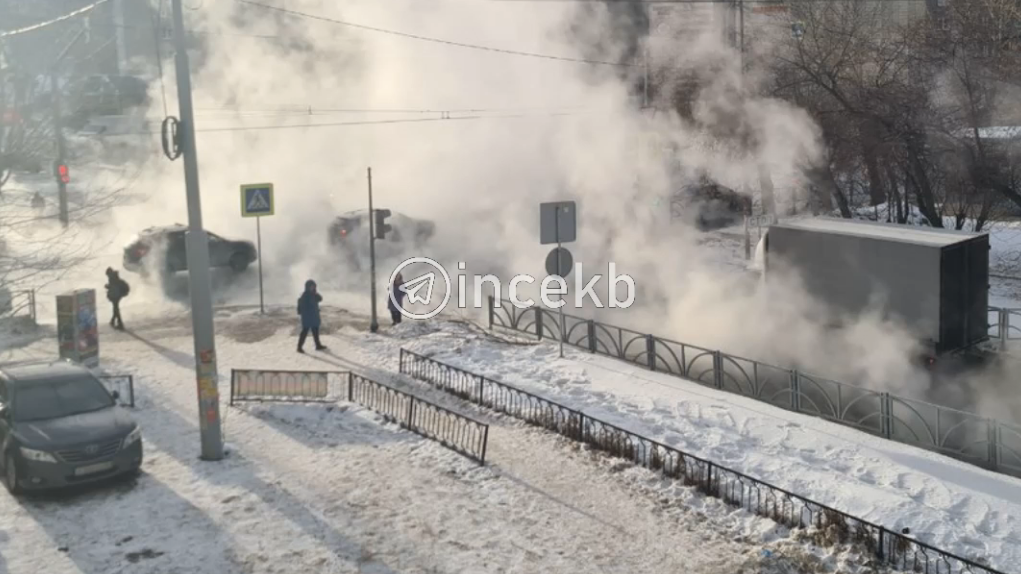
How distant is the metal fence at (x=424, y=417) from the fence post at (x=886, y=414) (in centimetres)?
444

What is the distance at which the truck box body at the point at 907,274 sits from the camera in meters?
13.1

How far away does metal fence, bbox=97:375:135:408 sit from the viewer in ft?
40.5

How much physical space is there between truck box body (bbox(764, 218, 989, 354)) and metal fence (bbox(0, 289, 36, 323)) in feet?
37.1

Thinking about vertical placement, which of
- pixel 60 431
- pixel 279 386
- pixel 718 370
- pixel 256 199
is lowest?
pixel 718 370

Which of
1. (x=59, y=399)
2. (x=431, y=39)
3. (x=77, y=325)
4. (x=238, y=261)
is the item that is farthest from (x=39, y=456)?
(x=431, y=39)

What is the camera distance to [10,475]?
30.3 feet

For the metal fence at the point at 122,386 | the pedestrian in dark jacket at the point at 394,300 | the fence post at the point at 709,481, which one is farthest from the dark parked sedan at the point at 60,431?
the pedestrian in dark jacket at the point at 394,300

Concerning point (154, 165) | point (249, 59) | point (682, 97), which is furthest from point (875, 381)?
point (154, 165)

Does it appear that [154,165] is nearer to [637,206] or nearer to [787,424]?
[637,206]

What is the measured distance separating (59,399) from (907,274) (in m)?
10.8

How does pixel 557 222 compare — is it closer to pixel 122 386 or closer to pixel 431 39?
pixel 122 386

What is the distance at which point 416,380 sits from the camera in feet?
44.8

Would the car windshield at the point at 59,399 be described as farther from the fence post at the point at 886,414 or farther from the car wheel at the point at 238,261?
the car wheel at the point at 238,261

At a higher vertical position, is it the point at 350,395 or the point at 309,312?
the point at 309,312
